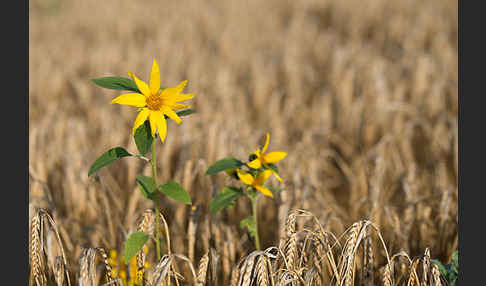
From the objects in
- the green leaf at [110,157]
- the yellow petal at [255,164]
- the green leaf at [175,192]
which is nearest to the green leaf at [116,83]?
the green leaf at [110,157]

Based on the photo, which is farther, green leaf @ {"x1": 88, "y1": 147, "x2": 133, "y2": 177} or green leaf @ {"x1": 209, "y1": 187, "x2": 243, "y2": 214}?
green leaf @ {"x1": 209, "y1": 187, "x2": 243, "y2": 214}

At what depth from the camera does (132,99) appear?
1.07 m

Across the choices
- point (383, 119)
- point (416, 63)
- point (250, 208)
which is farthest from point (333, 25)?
point (250, 208)

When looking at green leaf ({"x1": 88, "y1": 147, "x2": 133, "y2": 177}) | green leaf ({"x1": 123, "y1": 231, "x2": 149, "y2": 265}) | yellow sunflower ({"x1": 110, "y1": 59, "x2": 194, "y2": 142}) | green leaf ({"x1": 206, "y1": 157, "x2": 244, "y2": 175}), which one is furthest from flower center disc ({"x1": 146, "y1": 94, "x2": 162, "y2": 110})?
green leaf ({"x1": 123, "y1": 231, "x2": 149, "y2": 265})

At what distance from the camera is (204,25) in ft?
15.1

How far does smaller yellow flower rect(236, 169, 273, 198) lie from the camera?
1.28 meters

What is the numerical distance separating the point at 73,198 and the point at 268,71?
69.6 inches

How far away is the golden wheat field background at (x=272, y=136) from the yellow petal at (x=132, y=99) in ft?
1.35

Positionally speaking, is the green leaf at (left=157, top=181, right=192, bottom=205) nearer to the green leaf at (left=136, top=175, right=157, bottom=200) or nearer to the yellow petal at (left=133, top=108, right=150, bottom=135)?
the green leaf at (left=136, top=175, right=157, bottom=200)

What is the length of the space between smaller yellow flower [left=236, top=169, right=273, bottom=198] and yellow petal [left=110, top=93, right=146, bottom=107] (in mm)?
357

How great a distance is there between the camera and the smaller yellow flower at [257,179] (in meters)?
1.28

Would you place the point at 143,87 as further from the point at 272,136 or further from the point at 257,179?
the point at 272,136

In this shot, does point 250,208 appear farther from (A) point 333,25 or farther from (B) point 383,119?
(A) point 333,25

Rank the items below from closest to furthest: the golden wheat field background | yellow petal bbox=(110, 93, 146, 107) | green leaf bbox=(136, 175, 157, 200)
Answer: yellow petal bbox=(110, 93, 146, 107), green leaf bbox=(136, 175, 157, 200), the golden wheat field background
